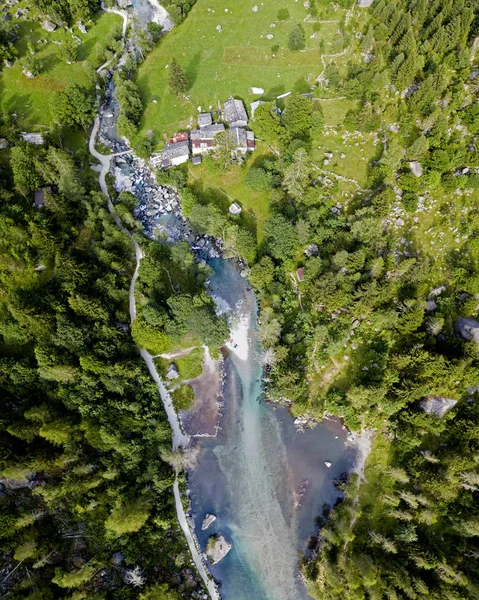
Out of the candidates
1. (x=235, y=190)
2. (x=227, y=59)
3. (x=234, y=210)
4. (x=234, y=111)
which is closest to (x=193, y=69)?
(x=227, y=59)

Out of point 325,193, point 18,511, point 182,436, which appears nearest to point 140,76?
point 325,193

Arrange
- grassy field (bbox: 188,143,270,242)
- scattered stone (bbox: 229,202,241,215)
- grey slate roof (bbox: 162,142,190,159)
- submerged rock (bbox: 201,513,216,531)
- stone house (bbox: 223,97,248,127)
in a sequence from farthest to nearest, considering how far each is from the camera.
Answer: stone house (bbox: 223,97,248,127)
grey slate roof (bbox: 162,142,190,159)
grassy field (bbox: 188,143,270,242)
scattered stone (bbox: 229,202,241,215)
submerged rock (bbox: 201,513,216,531)

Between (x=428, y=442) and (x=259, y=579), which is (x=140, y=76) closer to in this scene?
(x=428, y=442)

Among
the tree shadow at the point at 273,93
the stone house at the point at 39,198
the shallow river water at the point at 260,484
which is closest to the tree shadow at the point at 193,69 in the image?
the tree shadow at the point at 273,93

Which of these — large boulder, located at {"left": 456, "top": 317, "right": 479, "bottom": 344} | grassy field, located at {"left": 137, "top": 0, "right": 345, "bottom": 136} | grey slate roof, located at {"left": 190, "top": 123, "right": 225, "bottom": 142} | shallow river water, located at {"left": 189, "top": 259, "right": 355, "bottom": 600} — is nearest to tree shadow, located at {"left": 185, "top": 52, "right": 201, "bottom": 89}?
grassy field, located at {"left": 137, "top": 0, "right": 345, "bottom": 136}

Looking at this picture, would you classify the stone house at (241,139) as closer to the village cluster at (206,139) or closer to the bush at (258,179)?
the village cluster at (206,139)

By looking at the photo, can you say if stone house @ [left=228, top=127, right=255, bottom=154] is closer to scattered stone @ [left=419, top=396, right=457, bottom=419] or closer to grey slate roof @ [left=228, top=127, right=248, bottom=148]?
grey slate roof @ [left=228, top=127, right=248, bottom=148]
